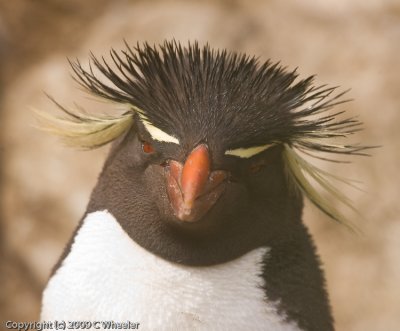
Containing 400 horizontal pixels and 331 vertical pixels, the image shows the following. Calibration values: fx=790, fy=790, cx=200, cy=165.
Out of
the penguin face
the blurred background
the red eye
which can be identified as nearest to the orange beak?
the penguin face

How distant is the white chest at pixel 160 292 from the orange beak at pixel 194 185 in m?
0.22

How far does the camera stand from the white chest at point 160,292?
2145 mm

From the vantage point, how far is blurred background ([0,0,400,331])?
5.15 meters

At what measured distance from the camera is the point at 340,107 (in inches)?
212

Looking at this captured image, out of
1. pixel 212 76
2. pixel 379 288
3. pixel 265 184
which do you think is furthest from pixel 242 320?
pixel 379 288

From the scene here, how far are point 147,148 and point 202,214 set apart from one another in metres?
0.28

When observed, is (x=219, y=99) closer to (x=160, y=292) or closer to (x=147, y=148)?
(x=147, y=148)

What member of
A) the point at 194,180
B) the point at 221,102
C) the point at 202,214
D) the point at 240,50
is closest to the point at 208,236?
the point at 202,214

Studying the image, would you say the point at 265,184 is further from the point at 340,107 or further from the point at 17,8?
the point at 17,8

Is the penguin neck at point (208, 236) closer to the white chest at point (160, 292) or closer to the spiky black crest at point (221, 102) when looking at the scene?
the white chest at point (160, 292)

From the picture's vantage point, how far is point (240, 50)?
5.61 metres

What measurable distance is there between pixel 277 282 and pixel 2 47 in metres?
4.41

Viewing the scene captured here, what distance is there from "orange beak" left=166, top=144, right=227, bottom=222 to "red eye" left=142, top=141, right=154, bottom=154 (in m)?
0.12

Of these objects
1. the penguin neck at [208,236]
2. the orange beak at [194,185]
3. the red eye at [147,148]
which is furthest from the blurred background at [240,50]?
the orange beak at [194,185]
